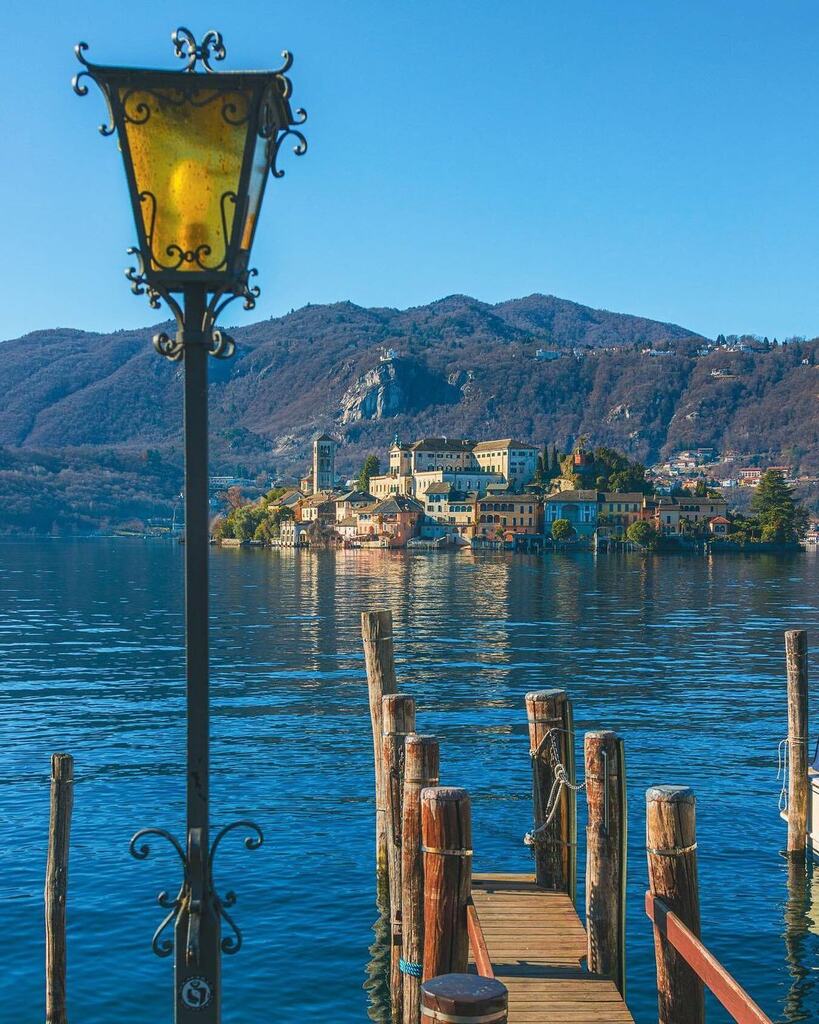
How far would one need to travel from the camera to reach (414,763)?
33.4ft

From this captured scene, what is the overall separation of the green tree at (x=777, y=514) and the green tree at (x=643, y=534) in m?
16.7

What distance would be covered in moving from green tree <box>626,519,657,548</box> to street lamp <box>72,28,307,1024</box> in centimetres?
17249

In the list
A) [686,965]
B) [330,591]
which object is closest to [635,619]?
[330,591]

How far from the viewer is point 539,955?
1055 centimetres

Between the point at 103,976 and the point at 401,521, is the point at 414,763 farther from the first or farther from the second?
the point at 401,521

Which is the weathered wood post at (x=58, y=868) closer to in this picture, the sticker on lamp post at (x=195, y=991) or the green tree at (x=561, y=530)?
the sticker on lamp post at (x=195, y=991)

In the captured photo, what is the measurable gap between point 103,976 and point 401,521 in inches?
6914

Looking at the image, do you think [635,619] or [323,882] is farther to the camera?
[635,619]

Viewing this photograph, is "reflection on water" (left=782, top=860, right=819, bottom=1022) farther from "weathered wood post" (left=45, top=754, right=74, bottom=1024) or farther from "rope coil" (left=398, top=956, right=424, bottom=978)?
"weathered wood post" (left=45, top=754, right=74, bottom=1024)

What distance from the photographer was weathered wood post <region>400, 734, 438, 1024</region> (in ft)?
32.3

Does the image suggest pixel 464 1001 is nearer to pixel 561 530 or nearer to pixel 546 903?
pixel 546 903

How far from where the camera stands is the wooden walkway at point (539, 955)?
9242 mm

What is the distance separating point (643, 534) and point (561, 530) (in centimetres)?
1187

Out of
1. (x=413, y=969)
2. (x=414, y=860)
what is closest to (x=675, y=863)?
(x=414, y=860)
